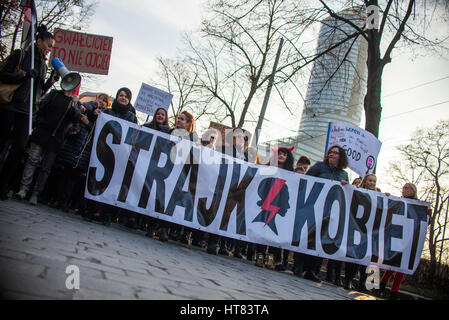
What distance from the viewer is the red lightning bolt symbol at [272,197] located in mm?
4777

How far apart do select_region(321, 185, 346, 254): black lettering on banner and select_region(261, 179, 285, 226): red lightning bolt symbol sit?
0.81 meters

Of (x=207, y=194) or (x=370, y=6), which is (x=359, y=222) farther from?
(x=370, y=6)

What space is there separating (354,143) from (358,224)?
7.48 ft

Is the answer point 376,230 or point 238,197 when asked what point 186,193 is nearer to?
point 238,197

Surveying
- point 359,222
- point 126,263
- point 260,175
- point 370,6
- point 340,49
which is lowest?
point 126,263

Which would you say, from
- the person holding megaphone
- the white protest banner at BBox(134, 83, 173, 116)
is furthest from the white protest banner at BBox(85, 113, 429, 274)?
the white protest banner at BBox(134, 83, 173, 116)

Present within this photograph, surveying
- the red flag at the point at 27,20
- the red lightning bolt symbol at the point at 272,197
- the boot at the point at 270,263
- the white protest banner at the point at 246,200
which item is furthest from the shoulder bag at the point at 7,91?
the boot at the point at 270,263

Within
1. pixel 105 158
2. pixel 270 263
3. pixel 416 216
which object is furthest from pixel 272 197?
pixel 105 158

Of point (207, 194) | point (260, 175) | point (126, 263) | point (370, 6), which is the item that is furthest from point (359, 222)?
point (370, 6)

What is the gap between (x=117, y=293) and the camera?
136cm

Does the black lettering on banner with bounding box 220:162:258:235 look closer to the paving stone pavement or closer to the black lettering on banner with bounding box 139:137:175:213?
the black lettering on banner with bounding box 139:137:175:213

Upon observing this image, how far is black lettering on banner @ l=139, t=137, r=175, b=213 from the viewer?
451 centimetres

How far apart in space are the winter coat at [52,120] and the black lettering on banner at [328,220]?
4.44 metres
